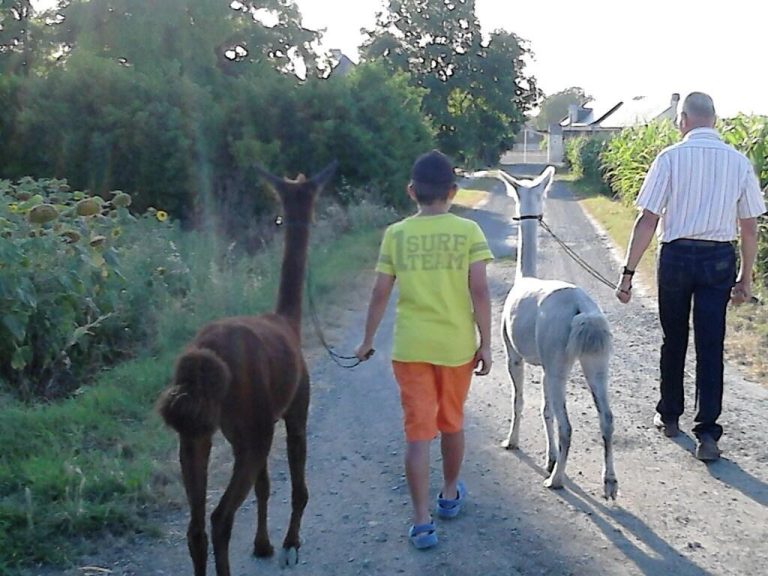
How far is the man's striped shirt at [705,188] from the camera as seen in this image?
605 centimetres

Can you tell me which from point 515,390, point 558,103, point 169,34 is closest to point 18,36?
point 169,34

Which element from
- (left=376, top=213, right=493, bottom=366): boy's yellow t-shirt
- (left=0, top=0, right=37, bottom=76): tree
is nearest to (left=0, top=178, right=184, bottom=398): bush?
(left=376, top=213, right=493, bottom=366): boy's yellow t-shirt

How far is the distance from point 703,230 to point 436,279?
2397mm

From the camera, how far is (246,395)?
3998 millimetres

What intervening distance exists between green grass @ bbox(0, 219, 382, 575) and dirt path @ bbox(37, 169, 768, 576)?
236 millimetres

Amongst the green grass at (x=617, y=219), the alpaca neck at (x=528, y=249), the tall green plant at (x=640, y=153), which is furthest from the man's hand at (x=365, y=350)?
the tall green plant at (x=640, y=153)

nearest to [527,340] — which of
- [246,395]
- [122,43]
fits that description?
[246,395]

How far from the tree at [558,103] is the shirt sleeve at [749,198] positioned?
5764 inches

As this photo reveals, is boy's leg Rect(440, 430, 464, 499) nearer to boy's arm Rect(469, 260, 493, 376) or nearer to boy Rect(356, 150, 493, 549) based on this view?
boy Rect(356, 150, 493, 549)

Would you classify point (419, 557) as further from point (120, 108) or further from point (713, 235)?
point (120, 108)

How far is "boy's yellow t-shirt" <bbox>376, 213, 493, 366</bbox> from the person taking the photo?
4586mm

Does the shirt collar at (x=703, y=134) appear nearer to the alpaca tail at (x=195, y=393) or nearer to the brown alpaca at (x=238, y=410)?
the brown alpaca at (x=238, y=410)

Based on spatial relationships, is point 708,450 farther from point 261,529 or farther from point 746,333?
point 746,333

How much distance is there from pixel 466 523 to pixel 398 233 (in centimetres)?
172
